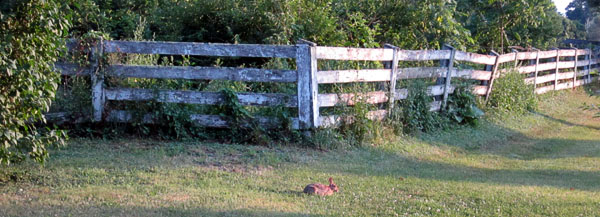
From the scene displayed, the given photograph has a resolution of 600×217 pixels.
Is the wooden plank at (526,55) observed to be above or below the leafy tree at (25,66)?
below

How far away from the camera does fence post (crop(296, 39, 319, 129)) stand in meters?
8.83

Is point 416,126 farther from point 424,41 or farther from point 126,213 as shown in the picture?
point 126,213

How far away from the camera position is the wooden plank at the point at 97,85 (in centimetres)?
877

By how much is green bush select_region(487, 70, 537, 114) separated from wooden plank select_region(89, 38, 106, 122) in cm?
885

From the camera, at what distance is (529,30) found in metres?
22.1

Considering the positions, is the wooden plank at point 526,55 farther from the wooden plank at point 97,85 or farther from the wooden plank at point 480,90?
the wooden plank at point 97,85

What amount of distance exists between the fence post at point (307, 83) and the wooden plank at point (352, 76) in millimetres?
207

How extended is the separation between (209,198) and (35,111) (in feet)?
6.60

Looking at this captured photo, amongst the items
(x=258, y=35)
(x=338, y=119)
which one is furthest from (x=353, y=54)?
(x=258, y=35)

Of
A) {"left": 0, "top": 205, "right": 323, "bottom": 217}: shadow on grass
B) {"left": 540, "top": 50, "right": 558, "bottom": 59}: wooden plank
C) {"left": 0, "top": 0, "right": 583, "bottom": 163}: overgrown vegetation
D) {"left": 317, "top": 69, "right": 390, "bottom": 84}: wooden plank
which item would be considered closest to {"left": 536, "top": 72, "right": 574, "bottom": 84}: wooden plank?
{"left": 540, "top": 50, "right": 558, "bottom": 59}: wooden plank

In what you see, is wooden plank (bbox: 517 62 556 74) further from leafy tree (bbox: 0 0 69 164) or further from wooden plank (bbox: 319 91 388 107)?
leafy tree (bbox: 0 0 69 164)

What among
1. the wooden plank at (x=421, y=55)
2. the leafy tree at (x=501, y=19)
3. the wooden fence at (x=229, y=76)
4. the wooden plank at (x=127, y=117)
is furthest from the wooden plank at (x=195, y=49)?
the leafy tree at (x=501, y=19)

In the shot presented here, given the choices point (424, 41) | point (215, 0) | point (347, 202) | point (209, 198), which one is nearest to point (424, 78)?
point (424, 41)

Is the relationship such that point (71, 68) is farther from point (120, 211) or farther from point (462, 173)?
point (462, 173)
